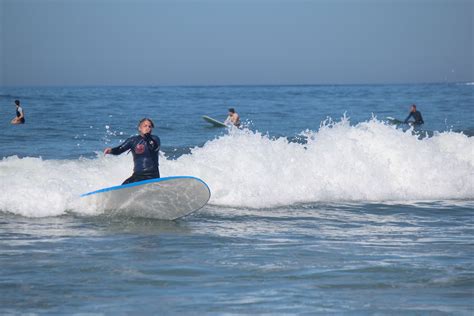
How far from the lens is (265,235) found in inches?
399

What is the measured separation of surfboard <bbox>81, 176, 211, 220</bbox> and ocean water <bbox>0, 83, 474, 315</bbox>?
0.67ft

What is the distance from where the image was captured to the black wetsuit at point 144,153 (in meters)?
10.8

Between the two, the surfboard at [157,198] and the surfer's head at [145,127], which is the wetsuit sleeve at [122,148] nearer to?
the surfer's head at [145,127]

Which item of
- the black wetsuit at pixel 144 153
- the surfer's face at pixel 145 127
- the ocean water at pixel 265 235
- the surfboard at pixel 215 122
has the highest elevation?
the surfboard at pixel 215 122

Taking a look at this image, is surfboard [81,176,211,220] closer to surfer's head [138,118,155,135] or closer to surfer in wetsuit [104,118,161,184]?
surfer in wetsuit [104,118,161,184]

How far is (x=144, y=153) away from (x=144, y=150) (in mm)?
70

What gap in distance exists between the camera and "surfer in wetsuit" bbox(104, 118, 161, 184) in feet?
35.3

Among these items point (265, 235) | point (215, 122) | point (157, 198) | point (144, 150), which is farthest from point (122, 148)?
point (215, 122)

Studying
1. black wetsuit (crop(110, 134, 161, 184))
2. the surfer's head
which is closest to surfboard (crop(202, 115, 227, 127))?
black wetsuit (crop(110, 134, 161, 184))

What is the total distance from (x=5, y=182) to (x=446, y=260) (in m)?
8.28

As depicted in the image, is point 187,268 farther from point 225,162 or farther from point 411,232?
point 225,162

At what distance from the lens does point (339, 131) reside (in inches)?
655

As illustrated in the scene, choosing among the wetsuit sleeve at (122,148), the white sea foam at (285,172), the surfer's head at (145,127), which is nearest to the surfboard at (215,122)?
the white sea foam at (285,172)

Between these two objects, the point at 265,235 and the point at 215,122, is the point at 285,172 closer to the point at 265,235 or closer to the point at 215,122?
the point at 265,235
